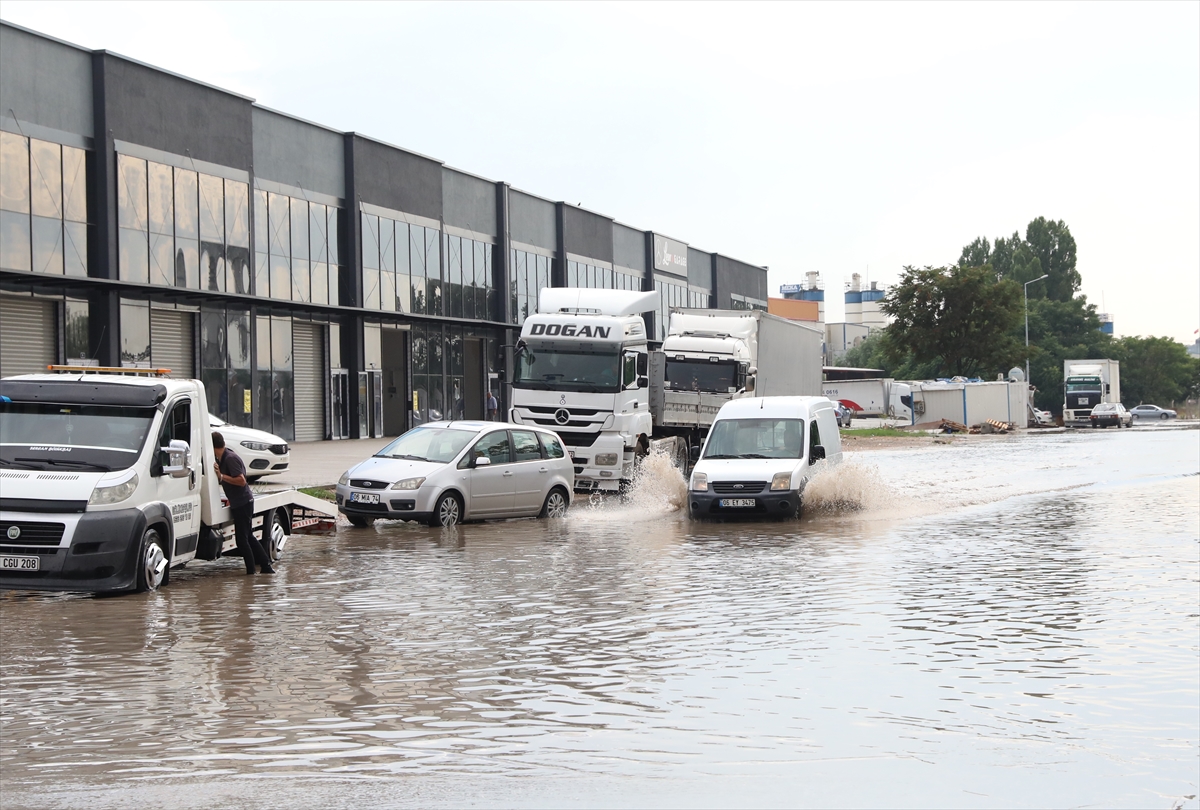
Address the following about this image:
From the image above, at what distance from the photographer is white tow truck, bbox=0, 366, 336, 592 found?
11547 millimetres

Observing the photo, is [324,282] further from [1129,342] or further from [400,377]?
[1129,342]

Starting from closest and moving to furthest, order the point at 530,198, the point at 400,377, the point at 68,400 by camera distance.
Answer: the point at 68,400, the point at 400,377, the point at 530,198

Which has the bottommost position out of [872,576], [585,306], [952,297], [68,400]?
[872,576]

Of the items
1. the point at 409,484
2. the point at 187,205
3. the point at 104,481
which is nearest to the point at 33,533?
the point at 104,481

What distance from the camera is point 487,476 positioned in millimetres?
19953

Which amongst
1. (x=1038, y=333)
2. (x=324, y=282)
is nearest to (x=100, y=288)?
(x=324, y=282)

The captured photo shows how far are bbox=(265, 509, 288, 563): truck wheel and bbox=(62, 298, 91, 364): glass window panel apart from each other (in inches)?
917

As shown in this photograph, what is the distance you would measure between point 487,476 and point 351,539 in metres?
2.62

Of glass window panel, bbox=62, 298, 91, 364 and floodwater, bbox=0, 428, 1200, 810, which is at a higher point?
glass window panel, bbox=62, 298, 91, 364

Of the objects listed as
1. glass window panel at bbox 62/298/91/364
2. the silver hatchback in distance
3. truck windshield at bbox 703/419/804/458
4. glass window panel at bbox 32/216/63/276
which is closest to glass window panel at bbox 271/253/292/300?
glass window panel at bbox 62/298/91/364

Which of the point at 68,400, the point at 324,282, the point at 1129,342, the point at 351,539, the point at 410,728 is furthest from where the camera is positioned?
the point at 1129,342

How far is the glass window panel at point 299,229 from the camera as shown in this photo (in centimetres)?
4591

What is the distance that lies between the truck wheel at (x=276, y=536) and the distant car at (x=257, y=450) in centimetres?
948

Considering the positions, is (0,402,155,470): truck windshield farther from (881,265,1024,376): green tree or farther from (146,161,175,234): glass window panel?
(881,265,1024,376): green tree
